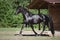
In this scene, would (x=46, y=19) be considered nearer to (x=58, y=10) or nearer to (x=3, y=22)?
(x=58, y=10)

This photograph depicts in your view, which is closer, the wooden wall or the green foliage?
the wooden wall

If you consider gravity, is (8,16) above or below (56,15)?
below

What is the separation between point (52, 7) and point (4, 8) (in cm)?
1404

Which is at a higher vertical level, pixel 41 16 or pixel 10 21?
pixel 41 16

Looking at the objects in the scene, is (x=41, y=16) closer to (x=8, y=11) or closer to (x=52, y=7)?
(x=52, y=7)

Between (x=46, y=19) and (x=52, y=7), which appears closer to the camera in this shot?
(x=46, y=19)

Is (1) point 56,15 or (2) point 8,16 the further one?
(2) point 8,16

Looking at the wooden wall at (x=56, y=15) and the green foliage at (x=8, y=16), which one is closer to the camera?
the wooden wall at (x=56, y=15)

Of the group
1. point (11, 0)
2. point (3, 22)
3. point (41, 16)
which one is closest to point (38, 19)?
point (41, 16)

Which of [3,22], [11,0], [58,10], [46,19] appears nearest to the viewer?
[46,19]

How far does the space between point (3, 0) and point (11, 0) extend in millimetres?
3683

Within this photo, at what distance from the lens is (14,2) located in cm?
4462

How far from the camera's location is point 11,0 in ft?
143

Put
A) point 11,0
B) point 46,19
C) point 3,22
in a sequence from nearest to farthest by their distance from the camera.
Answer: point 46,19 → point 3,22 → point 11,0
